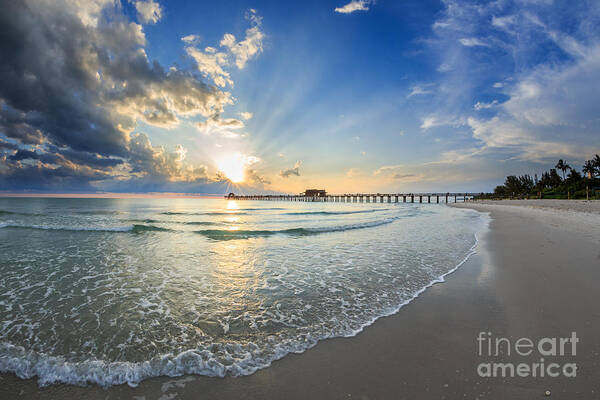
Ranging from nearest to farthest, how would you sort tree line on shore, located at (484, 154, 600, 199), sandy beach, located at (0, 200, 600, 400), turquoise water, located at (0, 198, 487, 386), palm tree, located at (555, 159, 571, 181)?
sandy beach, located at (0, 200, 600, 400), turquoise water, located at (0, 198, 487, 386), tree line on shore, located at (484, 154, 600, 199), palm tree, located at (555, 159, 571, 181)

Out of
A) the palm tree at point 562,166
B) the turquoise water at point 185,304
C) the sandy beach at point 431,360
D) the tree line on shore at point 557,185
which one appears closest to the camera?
the sandy beach at point 431,360

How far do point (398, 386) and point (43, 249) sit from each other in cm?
1415

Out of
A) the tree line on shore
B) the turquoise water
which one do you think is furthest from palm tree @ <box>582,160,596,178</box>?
the turquoise water

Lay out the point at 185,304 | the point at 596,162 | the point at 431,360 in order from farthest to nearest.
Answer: the point at 596,162, the point at 185,304, the point at 431,360

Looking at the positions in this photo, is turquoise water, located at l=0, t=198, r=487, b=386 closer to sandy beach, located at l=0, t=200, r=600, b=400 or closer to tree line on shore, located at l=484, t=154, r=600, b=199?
sandy beach, located at l=0, t=200, r=600, b=400

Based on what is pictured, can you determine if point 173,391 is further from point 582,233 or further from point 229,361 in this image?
point 582,233

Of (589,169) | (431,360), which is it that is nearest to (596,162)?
(589,169)

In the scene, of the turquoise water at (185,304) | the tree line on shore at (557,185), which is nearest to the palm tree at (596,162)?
the tree line on shore at (557,185)

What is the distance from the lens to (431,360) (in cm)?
282

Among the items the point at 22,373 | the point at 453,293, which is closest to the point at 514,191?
the point at 453,293

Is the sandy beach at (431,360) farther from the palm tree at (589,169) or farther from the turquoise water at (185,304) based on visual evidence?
the palm tree at (589,169)

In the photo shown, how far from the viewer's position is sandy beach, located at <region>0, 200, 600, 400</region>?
2.38 meters

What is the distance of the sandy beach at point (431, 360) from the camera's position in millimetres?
2377

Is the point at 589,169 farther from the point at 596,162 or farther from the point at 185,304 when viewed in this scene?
the point at 185,304
